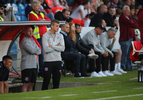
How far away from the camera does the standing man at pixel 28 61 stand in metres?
8.98

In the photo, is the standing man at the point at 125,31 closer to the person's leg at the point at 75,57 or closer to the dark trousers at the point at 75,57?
the dark trousers at the point at 75,57

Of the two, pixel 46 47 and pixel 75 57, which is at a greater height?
pixel 46 47

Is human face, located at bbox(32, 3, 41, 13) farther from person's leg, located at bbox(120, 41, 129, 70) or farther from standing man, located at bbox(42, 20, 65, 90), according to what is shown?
person's leg, located at bbox(120, 41, 129, 70)

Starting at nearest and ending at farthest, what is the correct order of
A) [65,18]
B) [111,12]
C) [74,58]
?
[74,58], [65,18], [111,12]

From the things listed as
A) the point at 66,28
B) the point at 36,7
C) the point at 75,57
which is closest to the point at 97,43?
the point at 75,57

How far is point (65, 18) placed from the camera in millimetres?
13516

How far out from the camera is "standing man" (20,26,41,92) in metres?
8.98

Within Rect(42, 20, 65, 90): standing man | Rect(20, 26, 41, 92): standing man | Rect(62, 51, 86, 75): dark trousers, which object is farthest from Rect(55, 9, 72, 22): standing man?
Rect(20, 26, 41, 92): standing man

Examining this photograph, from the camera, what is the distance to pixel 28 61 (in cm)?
902

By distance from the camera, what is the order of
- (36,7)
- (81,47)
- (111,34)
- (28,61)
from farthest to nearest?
(111,34), (81,47), (36,7), (28,61)

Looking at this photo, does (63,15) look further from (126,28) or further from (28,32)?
(28,32)

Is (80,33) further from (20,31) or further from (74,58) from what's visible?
(20,31)

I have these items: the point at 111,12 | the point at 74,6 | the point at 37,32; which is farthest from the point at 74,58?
the point at 74,6

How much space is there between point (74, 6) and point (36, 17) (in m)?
8.62
